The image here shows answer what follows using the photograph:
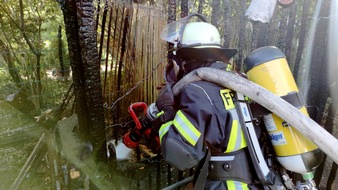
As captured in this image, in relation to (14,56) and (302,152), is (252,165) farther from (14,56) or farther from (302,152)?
(14,56)

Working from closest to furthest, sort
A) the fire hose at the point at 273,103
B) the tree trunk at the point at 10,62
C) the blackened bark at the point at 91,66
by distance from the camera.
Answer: the fire hose at the point at 273,103, the blackened bark at the point at 91,66, the tree trunk at the point at 10,62

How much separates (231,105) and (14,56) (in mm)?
3825

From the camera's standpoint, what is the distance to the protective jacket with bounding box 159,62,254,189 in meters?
1.67

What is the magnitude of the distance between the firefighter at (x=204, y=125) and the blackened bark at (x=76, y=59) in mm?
845

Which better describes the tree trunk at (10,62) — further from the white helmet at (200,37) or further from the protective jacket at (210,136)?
the protective jacket at (210,136)

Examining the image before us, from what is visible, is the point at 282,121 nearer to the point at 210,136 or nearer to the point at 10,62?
the point at 210,136

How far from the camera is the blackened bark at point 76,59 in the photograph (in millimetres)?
2141

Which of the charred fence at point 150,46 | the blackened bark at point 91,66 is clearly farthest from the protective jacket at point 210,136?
the charred fence at point 150,46

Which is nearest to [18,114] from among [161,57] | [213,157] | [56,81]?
[56,81]

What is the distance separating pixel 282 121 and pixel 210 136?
52 cm

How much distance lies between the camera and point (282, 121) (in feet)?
5.85

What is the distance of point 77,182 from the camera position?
287 cm

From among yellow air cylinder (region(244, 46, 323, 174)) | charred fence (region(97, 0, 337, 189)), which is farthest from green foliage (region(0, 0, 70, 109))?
yellow air cylinder (region(244, 46, 323, 174))

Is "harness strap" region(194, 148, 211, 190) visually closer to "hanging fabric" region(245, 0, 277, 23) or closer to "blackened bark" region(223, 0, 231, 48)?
"hanging fabric" region(245, 0, 277, 23)
